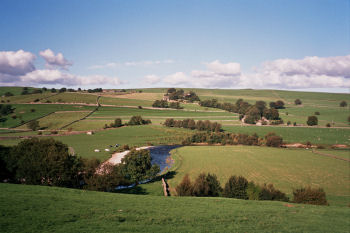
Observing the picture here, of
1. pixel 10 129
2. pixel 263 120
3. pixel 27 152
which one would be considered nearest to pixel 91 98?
pixel 10 129

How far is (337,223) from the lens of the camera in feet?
69.9

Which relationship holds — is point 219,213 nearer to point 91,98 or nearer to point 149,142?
point 149,142

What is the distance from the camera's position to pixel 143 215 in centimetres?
1839

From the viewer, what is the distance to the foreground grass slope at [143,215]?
14977 millimetres

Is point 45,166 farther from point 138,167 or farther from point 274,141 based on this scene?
point 274,141

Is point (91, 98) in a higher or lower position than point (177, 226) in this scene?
higher

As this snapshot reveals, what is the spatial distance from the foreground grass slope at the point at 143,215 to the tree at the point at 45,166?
1475cm

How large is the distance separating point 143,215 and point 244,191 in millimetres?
25966

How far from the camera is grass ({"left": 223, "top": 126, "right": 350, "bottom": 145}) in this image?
9850 cm

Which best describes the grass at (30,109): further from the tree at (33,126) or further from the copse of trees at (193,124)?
the copse of trees at (193,124)

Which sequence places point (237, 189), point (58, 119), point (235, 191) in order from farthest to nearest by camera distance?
point (58, 119) → point (237, 189) → point (235, 191)

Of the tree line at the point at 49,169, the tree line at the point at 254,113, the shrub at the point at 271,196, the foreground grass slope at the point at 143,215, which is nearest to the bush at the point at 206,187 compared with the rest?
the shrub at the point at 271,196

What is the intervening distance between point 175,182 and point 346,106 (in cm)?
19549

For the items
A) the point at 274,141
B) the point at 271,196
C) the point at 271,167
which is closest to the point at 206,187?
the point at 271,196
